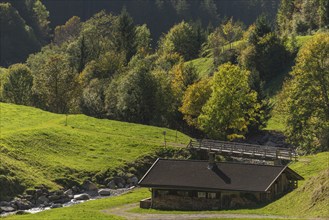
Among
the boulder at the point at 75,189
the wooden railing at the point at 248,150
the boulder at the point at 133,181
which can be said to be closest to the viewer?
the boulder at the point at 75,189

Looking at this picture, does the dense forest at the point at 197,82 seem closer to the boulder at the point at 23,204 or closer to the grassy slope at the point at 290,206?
the grassy slope at the point at 290,206

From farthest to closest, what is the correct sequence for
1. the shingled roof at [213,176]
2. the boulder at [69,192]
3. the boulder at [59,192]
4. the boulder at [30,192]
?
1. the boulder at [69,192]
2. the boulder at [59,192]
3. the boulder at [30,192]
4. the shingled roof at [213,176]

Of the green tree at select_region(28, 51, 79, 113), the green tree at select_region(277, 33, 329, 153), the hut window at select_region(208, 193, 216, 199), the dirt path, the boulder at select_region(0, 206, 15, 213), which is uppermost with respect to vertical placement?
the green tree at select_region(28, 51, 79, 113)

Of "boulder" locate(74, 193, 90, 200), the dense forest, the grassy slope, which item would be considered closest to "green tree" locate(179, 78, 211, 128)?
the dense forest

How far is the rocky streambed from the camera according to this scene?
2749 inches

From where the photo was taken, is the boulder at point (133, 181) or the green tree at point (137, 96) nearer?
the boulder at point (133, 181)

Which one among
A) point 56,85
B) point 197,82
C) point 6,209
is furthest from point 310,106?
point 56,85

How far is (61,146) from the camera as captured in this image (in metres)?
93.2

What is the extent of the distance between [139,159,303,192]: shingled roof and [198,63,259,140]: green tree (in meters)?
35.9

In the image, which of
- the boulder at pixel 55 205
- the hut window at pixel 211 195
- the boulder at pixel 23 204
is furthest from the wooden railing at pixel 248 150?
the boulder at pixel 23 204

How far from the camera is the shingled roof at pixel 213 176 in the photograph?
6272 cm

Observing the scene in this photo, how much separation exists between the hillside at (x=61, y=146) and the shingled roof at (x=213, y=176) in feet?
62.0

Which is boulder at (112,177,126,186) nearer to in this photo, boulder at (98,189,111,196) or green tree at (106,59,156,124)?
boulder at (98,189,111,196)

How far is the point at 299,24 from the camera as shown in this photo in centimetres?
16588
